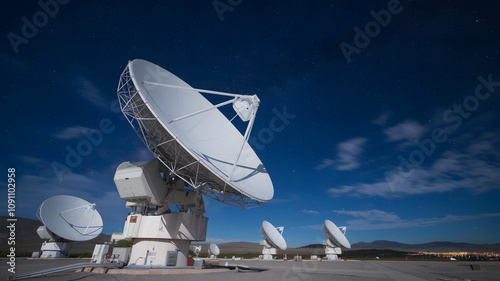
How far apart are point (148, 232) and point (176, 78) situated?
11.0 metres

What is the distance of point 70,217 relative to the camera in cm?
3181

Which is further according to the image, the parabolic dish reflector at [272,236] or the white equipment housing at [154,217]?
the parabolic dish reflector at [272,236]

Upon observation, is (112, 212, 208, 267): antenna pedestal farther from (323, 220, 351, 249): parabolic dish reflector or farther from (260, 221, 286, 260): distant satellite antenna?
(323, 220, 351, 249): parabolic dish reflector

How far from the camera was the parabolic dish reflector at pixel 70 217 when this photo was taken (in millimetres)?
29750

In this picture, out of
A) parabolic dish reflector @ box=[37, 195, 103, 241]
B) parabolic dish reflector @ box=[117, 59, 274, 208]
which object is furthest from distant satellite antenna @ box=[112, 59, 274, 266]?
parabolic dish reflector @ box=[37, 195, 103, 241]

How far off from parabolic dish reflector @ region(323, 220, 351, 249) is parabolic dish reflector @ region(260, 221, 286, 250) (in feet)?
24.7

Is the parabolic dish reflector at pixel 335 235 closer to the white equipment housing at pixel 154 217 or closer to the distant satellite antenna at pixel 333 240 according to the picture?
the distant satellite antenna at pixel 333 240

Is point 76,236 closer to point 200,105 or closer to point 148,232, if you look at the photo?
point 148,232

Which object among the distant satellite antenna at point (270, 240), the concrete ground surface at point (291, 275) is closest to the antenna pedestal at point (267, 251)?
the distant satellite antenna at point (270, 240)

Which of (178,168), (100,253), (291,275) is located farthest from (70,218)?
(291,275)

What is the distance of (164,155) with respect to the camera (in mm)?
16875

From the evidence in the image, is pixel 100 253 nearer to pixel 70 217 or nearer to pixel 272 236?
pixel 70 217

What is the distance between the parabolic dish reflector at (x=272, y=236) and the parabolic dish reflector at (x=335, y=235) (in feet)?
24.7

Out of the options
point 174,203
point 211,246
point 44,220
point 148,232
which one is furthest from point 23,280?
point 211,246
